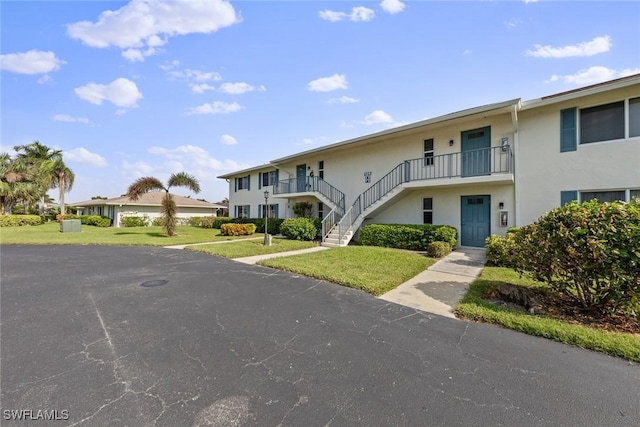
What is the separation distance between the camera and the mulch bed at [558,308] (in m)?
4.05

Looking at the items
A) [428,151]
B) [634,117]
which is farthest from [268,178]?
[634,117]

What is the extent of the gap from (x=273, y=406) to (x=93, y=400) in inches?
63.9

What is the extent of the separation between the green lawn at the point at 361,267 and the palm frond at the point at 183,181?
11.5 meters

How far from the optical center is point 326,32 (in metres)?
10.0

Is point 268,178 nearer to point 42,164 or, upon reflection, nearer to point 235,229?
point 235,229

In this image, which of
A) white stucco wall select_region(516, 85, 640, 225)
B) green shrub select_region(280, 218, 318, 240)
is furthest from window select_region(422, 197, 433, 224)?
green shrub select_region(280, 218, 318, 240)

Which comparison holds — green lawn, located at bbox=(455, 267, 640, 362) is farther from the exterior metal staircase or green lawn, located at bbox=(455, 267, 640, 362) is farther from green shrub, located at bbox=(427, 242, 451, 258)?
the exterior metal staircase

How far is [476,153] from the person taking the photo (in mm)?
11219

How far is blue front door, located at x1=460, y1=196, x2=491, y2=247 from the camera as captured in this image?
36.8 feet

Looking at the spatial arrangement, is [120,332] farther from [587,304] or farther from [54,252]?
[54,252]

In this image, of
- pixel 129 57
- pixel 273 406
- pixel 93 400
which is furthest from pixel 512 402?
pixel 129 57

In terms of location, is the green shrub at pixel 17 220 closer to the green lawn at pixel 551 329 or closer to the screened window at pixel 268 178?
the screened window at pixel 268 178

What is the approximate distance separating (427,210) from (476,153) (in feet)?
10.5

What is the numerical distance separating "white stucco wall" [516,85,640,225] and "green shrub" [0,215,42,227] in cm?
3903
